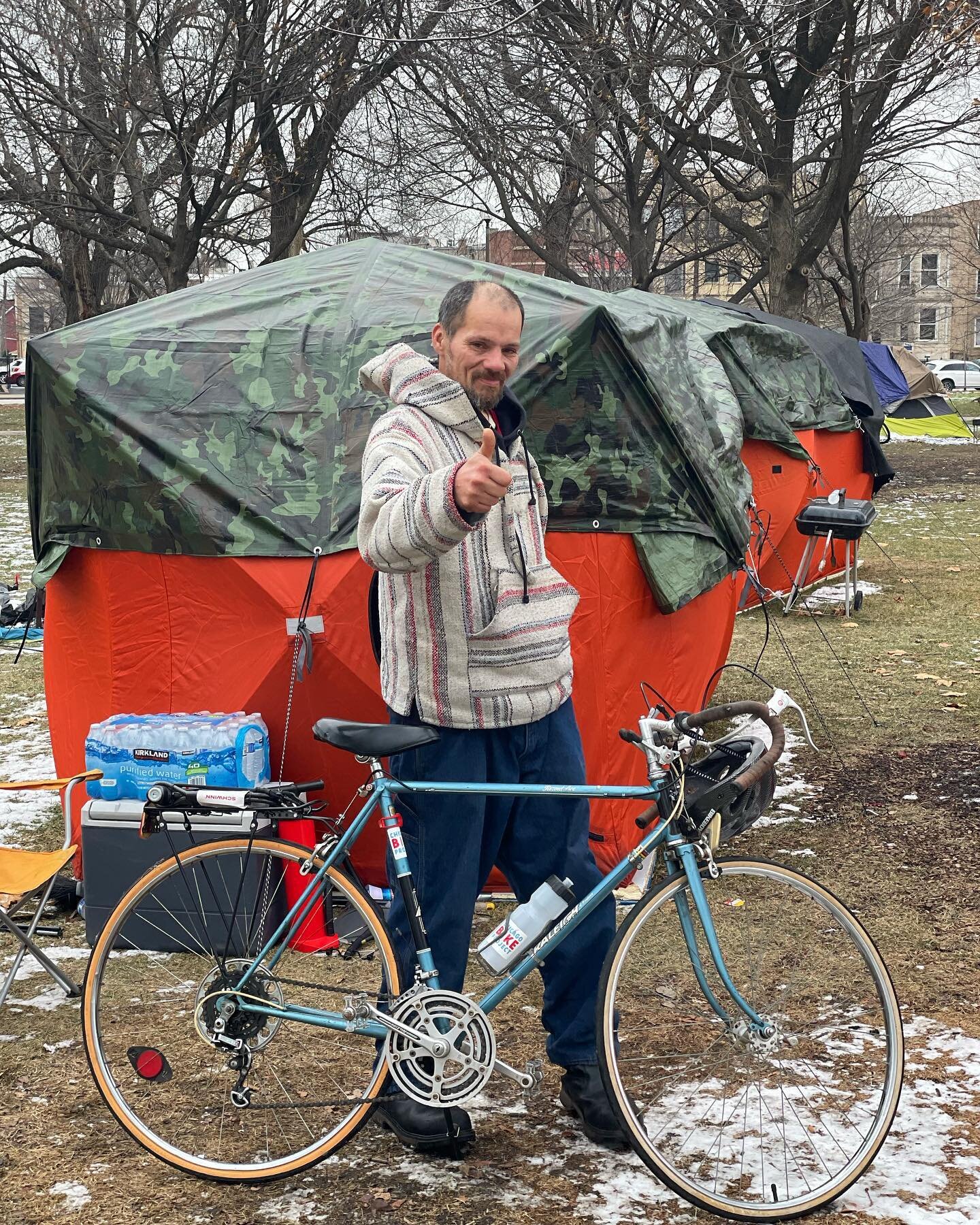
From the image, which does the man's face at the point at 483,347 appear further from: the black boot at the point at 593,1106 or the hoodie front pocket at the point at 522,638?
the black boot at the point at 593,1106

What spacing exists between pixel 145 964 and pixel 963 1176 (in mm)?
2601

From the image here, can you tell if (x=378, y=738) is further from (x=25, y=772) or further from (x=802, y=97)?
(x=802, y=97)

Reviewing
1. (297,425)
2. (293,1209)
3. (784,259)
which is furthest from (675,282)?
(293,1209)

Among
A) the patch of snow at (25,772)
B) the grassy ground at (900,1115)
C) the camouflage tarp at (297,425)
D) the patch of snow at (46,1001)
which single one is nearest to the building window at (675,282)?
the grassy ground at (900,1115)

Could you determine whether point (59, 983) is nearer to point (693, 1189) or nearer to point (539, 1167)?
point (539, 1167)

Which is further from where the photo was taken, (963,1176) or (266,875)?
(266,875)

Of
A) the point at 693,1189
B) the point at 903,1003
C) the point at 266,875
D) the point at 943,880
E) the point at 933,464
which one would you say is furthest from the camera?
the point at 933,464

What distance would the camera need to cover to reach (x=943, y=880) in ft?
17.6

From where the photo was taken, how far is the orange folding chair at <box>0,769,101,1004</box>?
426 cm

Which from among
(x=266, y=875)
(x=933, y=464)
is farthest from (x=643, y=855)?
(x=933, y=464)

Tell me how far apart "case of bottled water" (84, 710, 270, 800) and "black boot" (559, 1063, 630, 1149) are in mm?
1703

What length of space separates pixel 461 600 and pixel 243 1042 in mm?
1198

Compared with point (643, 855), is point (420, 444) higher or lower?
higher

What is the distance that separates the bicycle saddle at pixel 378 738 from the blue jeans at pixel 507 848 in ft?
0.48
